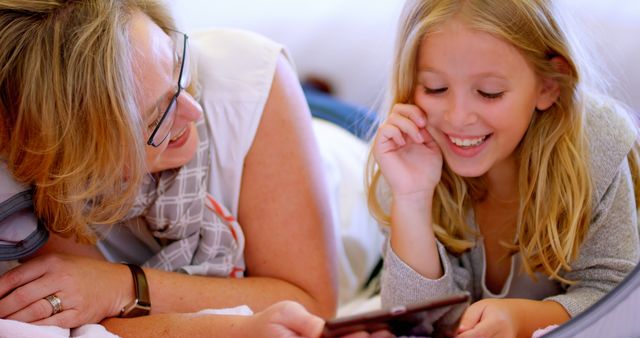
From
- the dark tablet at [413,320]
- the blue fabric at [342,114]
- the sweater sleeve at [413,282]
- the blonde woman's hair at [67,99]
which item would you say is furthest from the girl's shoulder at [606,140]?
the blue fabric at [342,114]

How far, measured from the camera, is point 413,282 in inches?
46.5

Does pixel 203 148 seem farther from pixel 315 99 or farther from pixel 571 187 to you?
pixel 315 99

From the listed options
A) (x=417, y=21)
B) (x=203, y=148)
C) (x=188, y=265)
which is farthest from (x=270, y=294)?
(x=417, y=21)

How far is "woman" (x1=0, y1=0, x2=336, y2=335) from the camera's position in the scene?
1.03 metres

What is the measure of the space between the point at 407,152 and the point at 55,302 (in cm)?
53

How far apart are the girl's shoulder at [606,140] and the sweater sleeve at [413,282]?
0.23m

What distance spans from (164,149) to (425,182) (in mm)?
373

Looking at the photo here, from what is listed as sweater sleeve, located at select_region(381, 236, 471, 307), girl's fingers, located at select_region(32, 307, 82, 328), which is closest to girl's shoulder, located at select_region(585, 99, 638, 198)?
sweater sleeve, located at select_region(381, 236, 471, 307)

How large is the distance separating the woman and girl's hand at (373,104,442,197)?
0.17 metres

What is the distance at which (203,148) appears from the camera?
1.32m

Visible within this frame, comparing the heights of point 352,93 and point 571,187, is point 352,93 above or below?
below

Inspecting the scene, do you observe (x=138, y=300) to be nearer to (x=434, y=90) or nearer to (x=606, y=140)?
(x=434, y=90)

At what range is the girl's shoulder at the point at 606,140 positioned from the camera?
45.4 inches

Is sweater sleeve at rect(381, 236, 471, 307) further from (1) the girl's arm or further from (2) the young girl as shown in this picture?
(1) the girl's arm
